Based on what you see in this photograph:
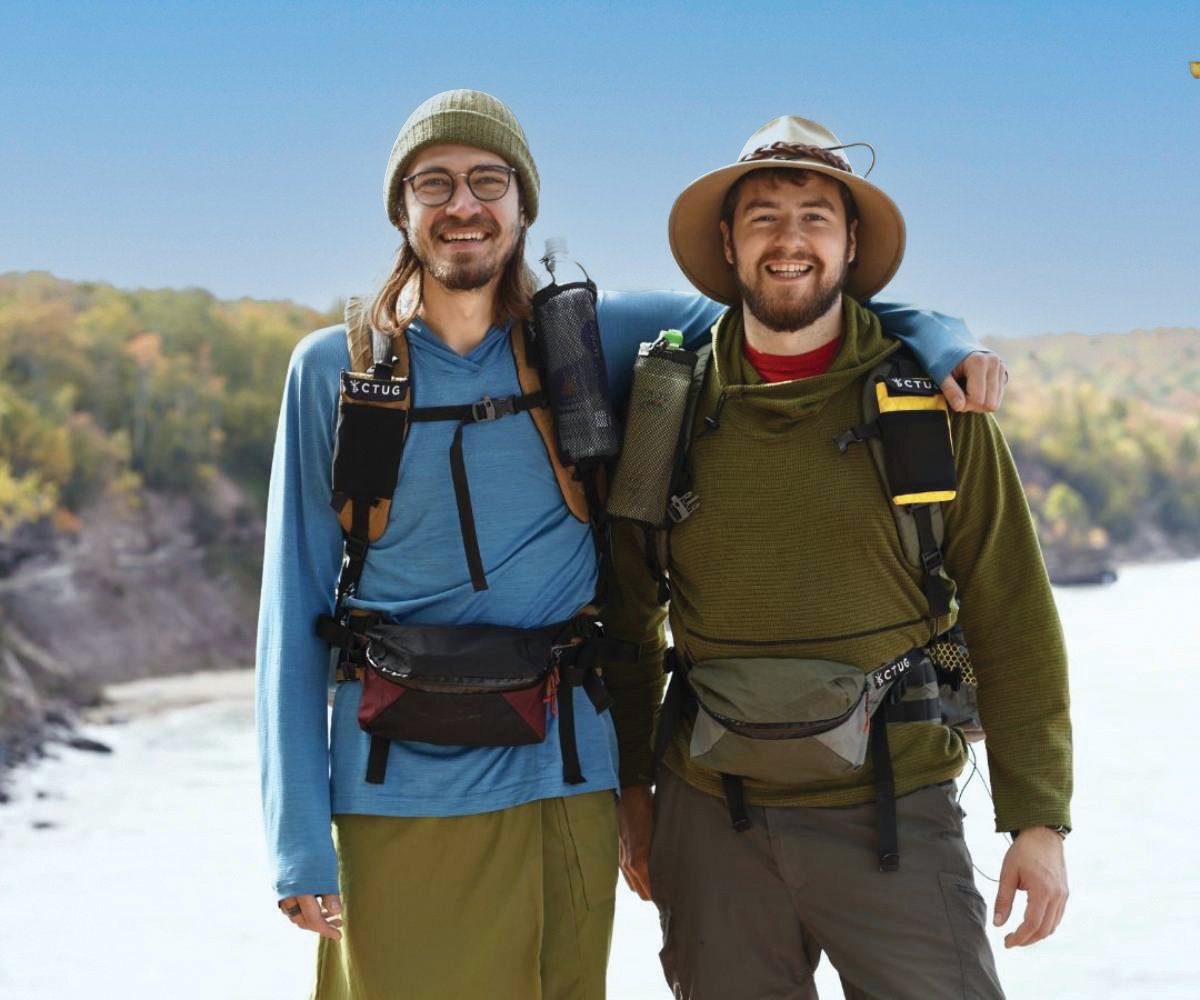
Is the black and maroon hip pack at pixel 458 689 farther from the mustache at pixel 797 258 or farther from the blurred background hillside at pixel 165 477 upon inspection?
the blurred background hillside at pixel 165 477

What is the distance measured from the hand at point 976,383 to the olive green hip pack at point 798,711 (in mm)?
457

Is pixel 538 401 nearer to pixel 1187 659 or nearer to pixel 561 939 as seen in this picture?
pixel 561 939

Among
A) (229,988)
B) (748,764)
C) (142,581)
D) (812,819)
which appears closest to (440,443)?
(748,764)

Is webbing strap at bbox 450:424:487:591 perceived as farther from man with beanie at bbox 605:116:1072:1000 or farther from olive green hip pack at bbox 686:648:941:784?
olive green hip pack at bbox 686:648:941:784

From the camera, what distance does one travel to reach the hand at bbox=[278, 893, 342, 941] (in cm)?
227

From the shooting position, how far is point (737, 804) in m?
2.34

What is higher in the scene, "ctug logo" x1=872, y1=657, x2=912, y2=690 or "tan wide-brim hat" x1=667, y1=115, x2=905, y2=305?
"tan wide-brim hat" x1=667, y1=115, x2=905, y2=305

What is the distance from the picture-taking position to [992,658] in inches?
93.6

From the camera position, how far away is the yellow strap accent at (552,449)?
7.97 feet

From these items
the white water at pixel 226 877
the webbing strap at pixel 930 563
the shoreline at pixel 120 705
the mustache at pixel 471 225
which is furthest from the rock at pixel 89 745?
the webbing strap at pixel 930 563

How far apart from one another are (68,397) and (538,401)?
2812 centimetres

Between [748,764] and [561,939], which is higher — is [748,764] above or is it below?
above

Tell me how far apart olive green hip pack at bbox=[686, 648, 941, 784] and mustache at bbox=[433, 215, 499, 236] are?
36.1 inches

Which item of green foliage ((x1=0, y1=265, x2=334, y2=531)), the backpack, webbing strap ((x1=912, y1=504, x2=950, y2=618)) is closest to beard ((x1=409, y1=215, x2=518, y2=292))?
the backpack
